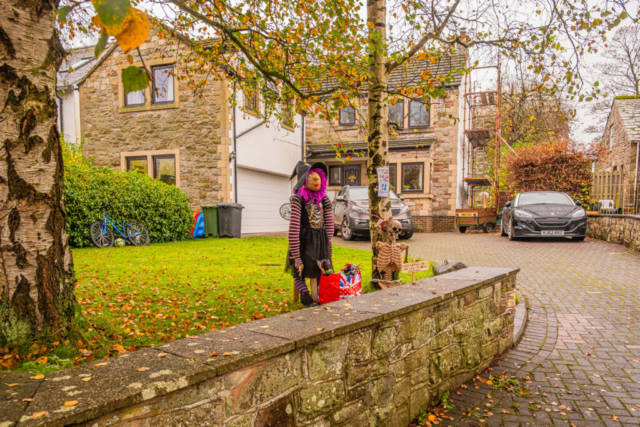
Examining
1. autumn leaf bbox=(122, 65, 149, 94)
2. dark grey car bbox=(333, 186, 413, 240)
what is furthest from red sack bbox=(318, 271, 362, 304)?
dark grey car bbox=(333, 186, 413, 240)

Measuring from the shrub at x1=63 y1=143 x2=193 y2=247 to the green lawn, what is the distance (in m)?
1.06

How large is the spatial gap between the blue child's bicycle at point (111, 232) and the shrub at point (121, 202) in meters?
0.16

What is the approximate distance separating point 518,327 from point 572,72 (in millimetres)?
3343

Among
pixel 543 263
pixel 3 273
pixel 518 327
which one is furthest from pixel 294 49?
pixel 543 263

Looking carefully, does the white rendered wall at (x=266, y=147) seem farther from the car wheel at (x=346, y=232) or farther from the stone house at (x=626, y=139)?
the stone house at (x=626, y=139)

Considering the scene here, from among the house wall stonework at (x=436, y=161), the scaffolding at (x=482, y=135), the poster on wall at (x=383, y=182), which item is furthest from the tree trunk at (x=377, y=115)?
the scaffolding at (x=482, y=135)

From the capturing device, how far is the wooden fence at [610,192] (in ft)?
52.9

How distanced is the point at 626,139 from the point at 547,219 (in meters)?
14.5

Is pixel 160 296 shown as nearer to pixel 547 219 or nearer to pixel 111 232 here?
pixel 111 232

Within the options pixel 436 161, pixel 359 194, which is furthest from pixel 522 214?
pixel 436 161

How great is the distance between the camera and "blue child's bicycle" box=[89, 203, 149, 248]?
1105cm

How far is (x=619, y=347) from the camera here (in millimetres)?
4906

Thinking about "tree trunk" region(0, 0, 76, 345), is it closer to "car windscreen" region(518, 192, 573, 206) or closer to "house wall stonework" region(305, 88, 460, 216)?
"car windscreen" region(518, 192, 573, 206)

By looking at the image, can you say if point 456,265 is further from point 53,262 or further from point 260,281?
point 53,262
